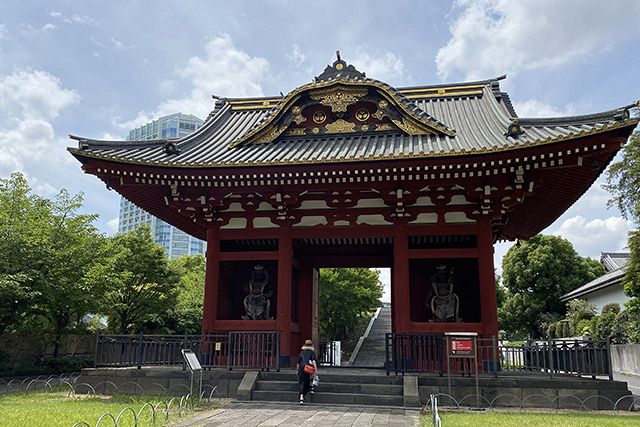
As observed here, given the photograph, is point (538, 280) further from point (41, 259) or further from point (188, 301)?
point (41, 259)

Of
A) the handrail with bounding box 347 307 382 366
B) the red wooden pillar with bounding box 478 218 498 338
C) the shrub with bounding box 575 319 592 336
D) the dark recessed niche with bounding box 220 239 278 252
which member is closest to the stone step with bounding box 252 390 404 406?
the red wooden pillar with bounding box 478 218 498 338

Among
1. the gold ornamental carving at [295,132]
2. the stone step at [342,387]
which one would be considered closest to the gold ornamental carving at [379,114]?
the gold ornamental carving at [295,132]

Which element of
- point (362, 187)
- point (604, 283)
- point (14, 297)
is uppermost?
point (362, 187)

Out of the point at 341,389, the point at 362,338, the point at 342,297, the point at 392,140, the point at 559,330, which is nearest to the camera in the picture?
the point at 341,389

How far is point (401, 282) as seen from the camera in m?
12.4

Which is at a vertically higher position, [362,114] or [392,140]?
[362,114]

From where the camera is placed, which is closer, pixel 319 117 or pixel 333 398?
pixel 333 398

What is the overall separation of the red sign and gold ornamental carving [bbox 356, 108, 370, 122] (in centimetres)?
659

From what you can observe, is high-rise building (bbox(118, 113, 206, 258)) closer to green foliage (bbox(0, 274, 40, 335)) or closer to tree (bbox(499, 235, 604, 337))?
tree (bbox(499, 235, 604, 337))

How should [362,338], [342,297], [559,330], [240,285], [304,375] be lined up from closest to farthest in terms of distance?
[304,375]
[240,285]
[342,297]
[362,338]
[559,330]

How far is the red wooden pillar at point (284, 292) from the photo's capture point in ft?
41.4

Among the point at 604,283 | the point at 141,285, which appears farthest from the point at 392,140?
the point at 604,283

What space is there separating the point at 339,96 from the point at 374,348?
62.9 feet

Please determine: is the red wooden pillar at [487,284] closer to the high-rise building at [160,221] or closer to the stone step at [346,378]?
the stone step at [346,378]
